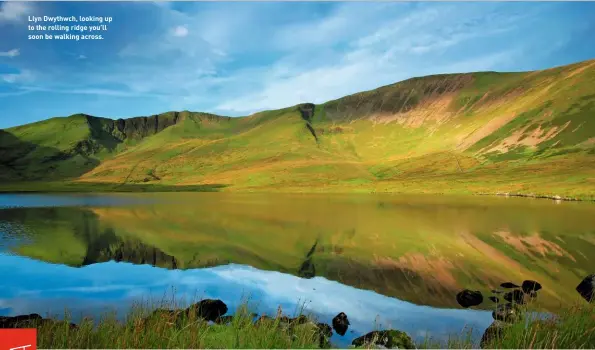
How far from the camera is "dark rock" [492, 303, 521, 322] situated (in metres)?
16.6

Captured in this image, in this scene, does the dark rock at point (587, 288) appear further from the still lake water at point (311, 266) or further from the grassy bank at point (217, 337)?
the grassy bank at point (217, 337)

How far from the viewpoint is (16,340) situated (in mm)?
9102

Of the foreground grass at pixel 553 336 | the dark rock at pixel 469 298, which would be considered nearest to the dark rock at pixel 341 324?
the foreground grass at pixel 553 336

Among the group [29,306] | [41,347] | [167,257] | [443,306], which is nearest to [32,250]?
[167,257]

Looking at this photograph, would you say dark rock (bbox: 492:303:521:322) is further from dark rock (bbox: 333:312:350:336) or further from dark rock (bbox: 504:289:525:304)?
dark rock (bbox: 333:312:350:336)

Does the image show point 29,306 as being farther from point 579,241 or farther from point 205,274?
point 579,241

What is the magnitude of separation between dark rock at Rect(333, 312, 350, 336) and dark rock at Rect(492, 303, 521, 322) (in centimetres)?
639

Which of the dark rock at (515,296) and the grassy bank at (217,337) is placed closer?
the grassy bank at (217,337)

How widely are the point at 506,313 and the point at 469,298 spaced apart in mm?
3463

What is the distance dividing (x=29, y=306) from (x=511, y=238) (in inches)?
1619

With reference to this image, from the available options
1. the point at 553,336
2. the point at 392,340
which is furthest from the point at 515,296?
the point at 553,336

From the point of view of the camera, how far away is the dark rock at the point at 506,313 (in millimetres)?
16594

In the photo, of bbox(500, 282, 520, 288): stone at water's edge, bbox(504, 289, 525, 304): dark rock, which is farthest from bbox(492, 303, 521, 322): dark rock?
bbox(500, 282, 520, 288): stone at water's edge

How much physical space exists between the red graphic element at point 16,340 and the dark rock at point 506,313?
52.3 ft
